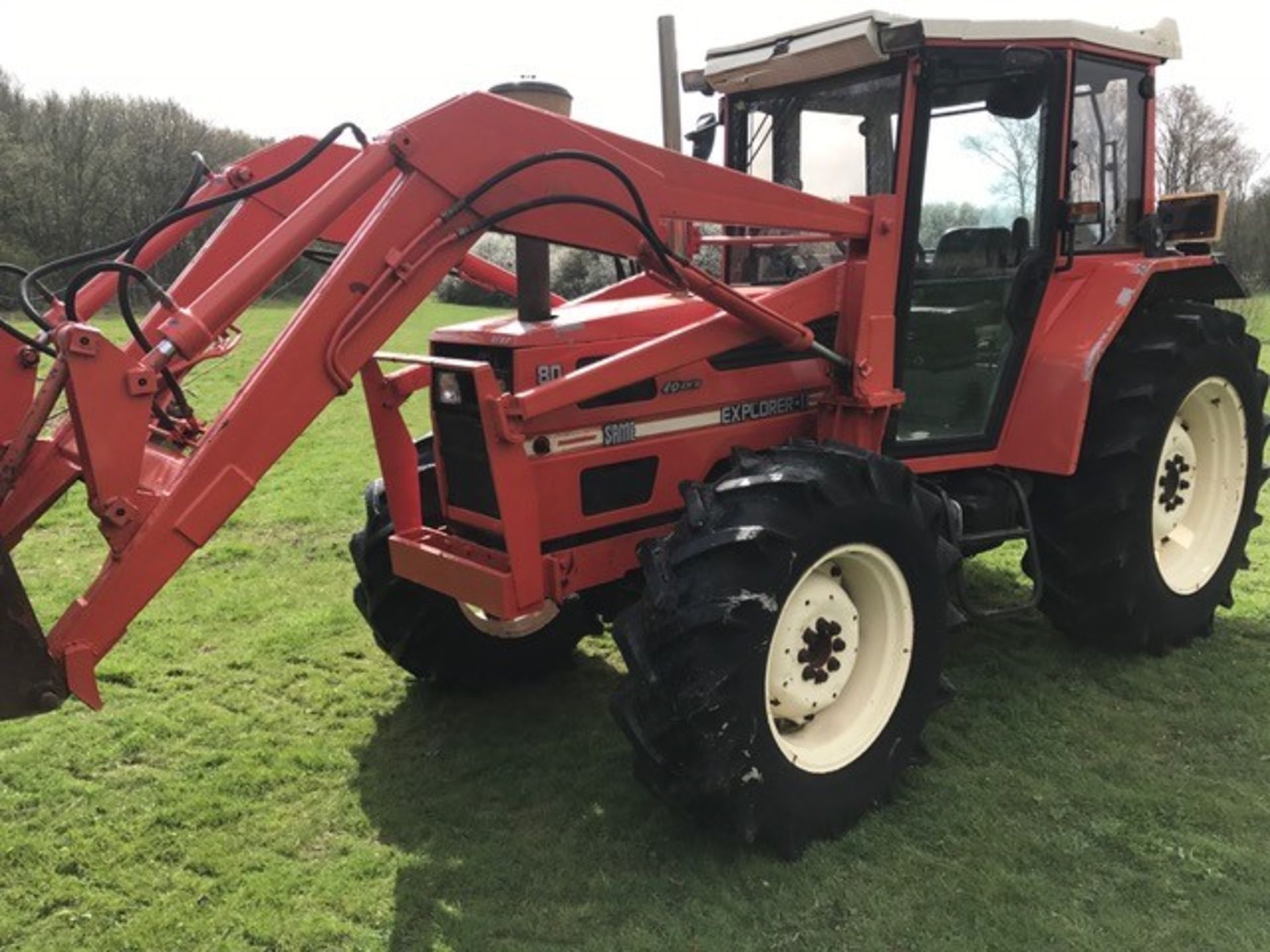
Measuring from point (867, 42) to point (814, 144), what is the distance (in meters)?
0.73

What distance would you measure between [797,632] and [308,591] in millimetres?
3401

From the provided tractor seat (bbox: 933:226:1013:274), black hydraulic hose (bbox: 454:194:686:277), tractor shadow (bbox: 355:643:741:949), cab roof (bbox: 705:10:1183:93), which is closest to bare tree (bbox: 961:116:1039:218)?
tractor seat (bbox: 933:226:1013:274)

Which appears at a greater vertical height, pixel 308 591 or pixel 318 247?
pixel 318 247

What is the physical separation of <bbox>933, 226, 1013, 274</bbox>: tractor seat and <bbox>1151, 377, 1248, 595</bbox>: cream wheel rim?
114cm

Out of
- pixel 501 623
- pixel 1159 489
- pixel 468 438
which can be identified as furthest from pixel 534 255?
pixel 1159 489

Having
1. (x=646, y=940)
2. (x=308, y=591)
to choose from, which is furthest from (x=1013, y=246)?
(x=308, y=591)

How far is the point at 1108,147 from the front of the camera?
4.43 m

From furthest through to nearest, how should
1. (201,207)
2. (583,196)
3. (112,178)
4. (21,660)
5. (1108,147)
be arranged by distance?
(112,178), (1108,147), (201,207), (583,196), (21,660)

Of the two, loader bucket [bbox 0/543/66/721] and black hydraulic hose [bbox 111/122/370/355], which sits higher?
black hydraulic hose [bbox 111/122/370/355]

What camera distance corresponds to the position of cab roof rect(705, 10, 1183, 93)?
346 cm

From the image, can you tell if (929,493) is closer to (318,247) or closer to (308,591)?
(318,247)

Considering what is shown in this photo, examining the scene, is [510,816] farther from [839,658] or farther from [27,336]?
[27,336]

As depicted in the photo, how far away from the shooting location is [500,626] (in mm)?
4047

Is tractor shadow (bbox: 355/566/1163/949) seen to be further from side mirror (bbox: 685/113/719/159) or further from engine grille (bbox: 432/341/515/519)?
side mirror (bbox: 685/113/719/159)
